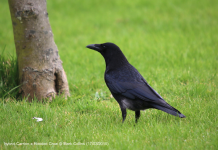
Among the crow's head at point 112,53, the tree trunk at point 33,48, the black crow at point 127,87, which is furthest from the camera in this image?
the tree trunk at point 33,48

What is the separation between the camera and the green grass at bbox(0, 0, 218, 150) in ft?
10.8

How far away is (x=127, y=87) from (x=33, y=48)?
1988 millimetres

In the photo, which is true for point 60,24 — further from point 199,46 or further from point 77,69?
point 199,46

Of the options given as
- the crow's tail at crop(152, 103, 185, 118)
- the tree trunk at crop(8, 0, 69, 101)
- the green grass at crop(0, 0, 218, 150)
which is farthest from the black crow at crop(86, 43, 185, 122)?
the tree trunk at crop(8, 0, 69, 101)

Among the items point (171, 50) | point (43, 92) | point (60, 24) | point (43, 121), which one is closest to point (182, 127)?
point (43, 121)

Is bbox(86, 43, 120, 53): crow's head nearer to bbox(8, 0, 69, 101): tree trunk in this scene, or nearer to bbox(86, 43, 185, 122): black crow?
bbox(86, 43, 185, 122): black crow

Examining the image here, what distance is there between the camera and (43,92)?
4559 millimetres

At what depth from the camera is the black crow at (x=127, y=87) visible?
11.6ft

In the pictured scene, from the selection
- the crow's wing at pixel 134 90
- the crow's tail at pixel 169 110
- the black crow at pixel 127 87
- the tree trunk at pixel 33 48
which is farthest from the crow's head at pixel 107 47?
the crow's tail at pixel 169 110

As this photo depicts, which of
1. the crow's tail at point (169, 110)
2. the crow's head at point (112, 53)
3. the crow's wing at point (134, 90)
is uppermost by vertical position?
the crow's head at point (112, 53)

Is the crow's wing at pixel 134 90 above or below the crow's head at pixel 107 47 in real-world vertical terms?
below

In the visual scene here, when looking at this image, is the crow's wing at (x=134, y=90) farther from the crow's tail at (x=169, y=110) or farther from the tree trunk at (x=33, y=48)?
the tree trunk at (x=33, y=48)

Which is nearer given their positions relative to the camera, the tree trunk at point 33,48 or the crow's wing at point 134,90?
the crow's wing at point 134,90

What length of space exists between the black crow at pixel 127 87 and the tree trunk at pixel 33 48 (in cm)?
97
